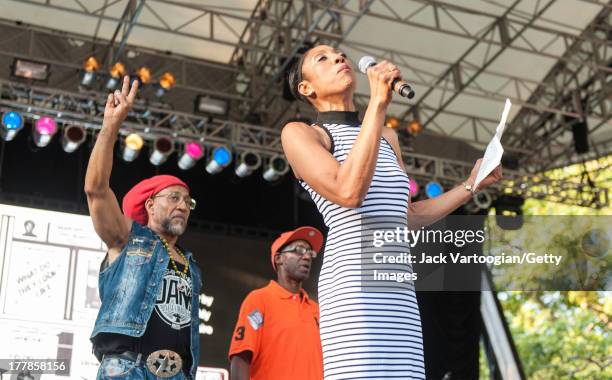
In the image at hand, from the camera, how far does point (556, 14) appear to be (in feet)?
26.5

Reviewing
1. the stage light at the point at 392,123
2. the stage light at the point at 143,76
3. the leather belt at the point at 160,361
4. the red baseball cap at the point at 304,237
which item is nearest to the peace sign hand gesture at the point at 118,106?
the leather belt at the point at 160,361

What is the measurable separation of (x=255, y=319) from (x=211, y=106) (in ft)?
14.2

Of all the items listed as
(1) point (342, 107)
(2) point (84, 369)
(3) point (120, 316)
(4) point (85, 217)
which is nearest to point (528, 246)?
(1) point (342, 107)

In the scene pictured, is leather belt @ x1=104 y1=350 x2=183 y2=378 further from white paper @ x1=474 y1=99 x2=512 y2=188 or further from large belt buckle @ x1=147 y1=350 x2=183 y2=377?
white paper @ x1=474 y1=99 x2=512 y2=188

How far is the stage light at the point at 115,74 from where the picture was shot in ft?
23.9

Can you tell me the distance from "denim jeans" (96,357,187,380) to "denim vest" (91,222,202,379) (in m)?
0.08

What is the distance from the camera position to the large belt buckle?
8.36 ft

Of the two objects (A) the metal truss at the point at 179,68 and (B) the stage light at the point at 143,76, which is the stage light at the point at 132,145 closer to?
(B) the stage light at the point at 143,76

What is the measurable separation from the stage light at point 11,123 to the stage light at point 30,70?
0.37 m

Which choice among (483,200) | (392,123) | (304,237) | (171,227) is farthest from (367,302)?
(483,200)

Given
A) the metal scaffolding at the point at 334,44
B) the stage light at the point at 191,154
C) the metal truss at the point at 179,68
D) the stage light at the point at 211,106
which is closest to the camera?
the metal scaffolding at the point at 334,44

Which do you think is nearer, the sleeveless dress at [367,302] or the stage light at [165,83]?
the sleeveless dress at [367,302]

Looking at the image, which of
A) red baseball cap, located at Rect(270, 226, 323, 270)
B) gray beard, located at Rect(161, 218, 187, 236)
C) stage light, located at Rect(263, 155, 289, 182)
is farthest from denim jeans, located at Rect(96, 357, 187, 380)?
stage light, located at Rect(263, 155, 289, 182)

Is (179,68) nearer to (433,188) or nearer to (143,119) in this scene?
(143,119)
